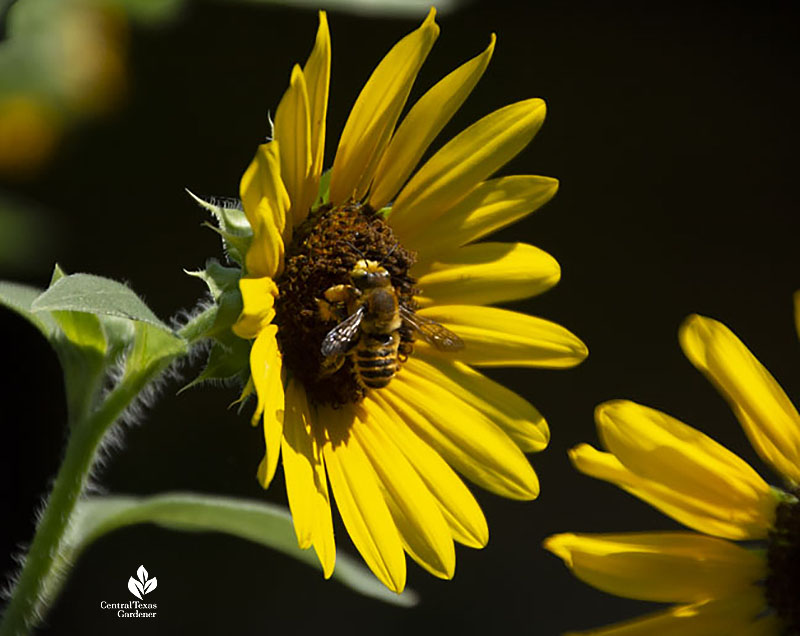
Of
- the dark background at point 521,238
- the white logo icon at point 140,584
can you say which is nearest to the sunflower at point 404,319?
the white logo icon at point 140,584

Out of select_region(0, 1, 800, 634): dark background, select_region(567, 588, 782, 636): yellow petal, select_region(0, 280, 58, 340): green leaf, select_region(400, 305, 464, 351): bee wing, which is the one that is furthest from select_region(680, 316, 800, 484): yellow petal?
select_region(0, 1, 800, 634): dark background

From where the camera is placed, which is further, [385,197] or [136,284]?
[136,284]

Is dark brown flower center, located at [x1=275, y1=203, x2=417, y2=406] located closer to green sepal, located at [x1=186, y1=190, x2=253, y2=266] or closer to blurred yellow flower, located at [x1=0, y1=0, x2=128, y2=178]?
green sepal, located at [x1=186, y1=190, x2=253, y2=266]

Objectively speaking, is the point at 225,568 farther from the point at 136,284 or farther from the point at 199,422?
the point at 136,284

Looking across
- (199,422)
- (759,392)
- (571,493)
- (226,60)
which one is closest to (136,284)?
(199,422)

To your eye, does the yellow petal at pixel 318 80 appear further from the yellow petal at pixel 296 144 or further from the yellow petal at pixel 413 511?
the yellow petal at pixel 413 511
